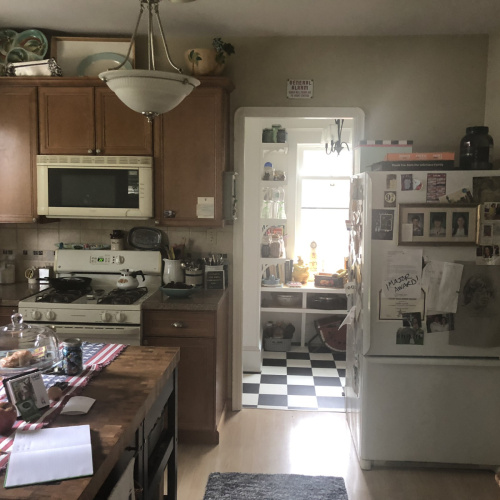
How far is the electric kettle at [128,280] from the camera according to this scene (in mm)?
3439

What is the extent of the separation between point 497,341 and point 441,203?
2.56ft

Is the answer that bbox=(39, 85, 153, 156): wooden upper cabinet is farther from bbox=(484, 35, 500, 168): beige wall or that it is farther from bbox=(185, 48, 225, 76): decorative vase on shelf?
bbox=(484, 35, 500, 168): beige wall

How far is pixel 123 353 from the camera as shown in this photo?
216 centimetres

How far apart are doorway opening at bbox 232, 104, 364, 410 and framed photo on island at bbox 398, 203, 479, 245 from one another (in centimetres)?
91

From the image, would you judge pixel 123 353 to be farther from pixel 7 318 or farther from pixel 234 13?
pixel 234 13

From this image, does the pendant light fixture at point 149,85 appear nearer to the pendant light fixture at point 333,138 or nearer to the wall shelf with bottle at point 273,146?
the wall shelf with bottle at point 273,146

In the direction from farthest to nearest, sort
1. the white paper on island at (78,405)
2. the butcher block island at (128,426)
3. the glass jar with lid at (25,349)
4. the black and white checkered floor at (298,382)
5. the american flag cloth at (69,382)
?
the black and white checkered floor at (298,382)
the glass jar with lid at (25,349)
the white paper on island at (78,405)
the american flag cloth at (69,382)
the butcher block island at (128,426)

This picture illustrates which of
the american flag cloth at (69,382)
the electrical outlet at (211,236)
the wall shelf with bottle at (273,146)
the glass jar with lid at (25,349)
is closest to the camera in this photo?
the american flag cloth at (69,382)

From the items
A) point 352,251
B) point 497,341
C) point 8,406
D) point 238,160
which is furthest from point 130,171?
point 497,341

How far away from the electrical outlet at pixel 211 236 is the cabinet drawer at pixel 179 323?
69cm

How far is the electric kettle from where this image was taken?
3.44 meters

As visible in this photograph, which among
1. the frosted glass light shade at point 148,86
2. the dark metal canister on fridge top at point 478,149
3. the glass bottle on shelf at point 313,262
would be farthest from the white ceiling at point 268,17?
the glass bottle on shelf at point 313,262

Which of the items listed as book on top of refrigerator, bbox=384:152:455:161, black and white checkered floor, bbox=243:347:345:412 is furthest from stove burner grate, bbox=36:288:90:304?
book on top of refrigerator, bbox=384:152:455:161

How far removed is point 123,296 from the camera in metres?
3.23
